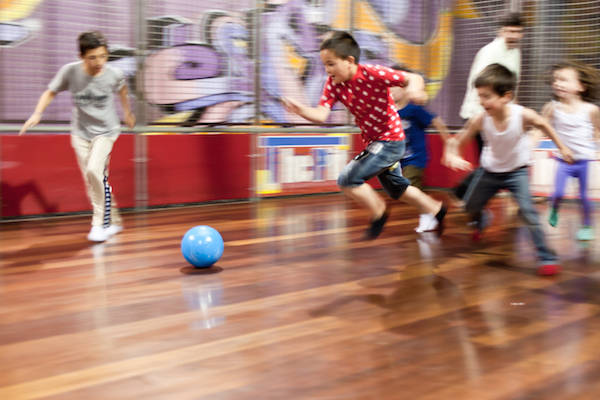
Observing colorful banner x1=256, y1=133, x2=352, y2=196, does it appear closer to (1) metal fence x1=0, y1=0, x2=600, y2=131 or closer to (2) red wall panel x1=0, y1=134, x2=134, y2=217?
(1) metal fence x1=0, y1=0, x2=600, y2=131

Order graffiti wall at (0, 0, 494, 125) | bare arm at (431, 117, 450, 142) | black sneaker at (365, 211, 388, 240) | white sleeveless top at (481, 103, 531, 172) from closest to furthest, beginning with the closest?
white sleeveless top at (481, 103, 531, 172), black sneaker at (365, 211, 388, 240), bare arm at (431, 117, 450, 142), graffiti wall at (0, 0, 494, 125)

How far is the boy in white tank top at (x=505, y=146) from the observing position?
14.4ft

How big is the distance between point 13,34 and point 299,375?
540cm

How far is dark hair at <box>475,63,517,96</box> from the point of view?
14.1 ft

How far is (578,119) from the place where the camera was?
564 centimetres

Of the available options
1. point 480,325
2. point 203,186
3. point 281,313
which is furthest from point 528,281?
point 203,186

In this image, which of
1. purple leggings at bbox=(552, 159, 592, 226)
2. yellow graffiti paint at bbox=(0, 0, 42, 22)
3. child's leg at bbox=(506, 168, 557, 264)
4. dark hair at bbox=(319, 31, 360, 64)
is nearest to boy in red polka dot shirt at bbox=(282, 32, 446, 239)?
dark hair at bbox=(319, 31, 360, 64)

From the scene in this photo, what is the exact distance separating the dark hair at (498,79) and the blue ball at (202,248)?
1978mm

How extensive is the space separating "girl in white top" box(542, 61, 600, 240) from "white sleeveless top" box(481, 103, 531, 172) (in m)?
1.15

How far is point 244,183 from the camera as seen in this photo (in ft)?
27.0

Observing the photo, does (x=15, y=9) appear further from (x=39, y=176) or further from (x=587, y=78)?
(x=587, y=78)

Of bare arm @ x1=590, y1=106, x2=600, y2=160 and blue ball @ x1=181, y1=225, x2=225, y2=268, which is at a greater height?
bare arm @ x1=590, y1=106, x2=600, y2=160

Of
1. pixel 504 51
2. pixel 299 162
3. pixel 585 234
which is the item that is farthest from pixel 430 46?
pixel 585 234

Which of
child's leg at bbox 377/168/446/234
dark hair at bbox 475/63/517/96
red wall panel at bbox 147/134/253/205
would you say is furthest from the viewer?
red wall panel at bbox 147/134/253/205
